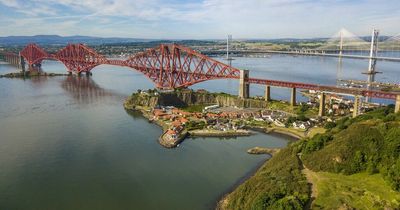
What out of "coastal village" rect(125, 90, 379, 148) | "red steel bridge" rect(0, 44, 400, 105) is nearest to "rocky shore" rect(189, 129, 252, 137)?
"coastal village" rect(125, 90, 379, 148)

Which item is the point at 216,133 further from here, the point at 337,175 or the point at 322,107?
the point at 337,175

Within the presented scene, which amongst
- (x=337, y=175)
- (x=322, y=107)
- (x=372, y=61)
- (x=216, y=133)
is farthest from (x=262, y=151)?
(x=372, y=61)

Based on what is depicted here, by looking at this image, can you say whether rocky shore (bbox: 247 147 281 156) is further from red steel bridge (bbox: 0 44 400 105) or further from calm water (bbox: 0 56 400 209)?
red steel bridge (bbox: 0 44 400 105)

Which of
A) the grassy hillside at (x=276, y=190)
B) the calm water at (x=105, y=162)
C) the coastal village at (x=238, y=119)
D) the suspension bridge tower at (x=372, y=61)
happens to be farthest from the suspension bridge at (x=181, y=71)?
the suspension bridge tower at (x=372, y=61)

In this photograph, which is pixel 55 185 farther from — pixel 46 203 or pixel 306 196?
pixel 306 196

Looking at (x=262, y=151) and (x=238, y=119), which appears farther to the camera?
(x=238, y=119)

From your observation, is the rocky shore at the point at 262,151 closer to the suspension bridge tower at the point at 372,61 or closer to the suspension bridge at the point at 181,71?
the suspension bridge at the point at 181,71
